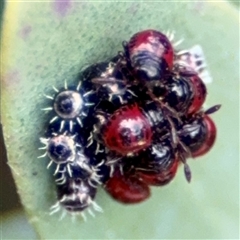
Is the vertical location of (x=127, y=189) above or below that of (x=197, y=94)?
below

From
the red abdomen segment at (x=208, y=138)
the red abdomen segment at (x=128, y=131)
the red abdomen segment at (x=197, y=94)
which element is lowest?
the red abdomen segment at (x=128, y=131)

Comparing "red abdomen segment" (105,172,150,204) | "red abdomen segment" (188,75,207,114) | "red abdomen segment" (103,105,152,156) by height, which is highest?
"red abdomen segment" (188,75,207,114)

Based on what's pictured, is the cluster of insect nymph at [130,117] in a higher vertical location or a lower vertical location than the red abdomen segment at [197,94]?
lower
